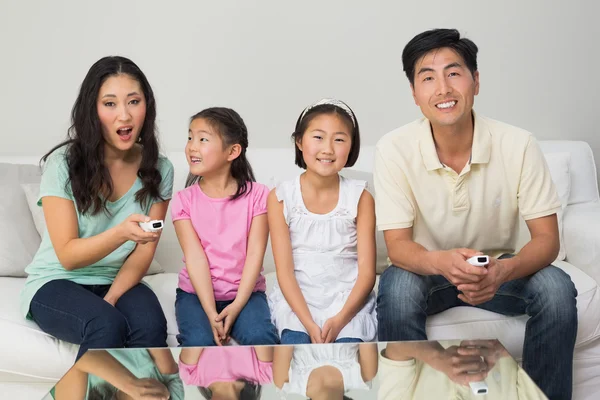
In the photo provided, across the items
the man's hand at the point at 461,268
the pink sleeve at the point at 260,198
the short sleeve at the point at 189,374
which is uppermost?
the pink sleeve at the point at 260,198

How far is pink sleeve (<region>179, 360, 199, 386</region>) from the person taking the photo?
1594 mm

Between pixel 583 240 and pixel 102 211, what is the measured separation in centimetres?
142

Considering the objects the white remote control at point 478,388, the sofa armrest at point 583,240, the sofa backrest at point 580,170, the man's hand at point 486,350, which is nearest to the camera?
the white remote control at point 478,388

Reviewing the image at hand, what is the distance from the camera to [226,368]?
1647 mm

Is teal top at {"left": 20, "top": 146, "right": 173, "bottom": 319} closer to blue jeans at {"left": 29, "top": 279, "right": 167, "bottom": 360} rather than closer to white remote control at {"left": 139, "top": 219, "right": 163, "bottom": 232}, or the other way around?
blue jeans at {"left": 29, "top": 279, "right": 167, "bottom": 360}

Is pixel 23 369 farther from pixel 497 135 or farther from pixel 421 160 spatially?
pixel 497 135

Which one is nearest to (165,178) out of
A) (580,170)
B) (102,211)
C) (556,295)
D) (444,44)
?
(102,211)

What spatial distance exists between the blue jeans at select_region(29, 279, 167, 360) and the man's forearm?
0.90 meters

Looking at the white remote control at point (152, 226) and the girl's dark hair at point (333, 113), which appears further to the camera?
the girl's dark hair at point (333, 113)

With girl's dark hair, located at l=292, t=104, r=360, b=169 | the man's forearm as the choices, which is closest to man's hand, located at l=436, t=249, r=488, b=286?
the man's forearm

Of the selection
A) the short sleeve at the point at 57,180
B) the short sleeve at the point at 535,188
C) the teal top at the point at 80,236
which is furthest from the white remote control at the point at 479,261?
the short sleeve at the point at 57,180

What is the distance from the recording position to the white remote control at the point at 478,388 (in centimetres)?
151

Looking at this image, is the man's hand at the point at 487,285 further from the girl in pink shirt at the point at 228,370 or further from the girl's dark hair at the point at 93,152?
the girl's dark hair at the point at 93,152

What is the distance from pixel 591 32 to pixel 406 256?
1606 millimetres
